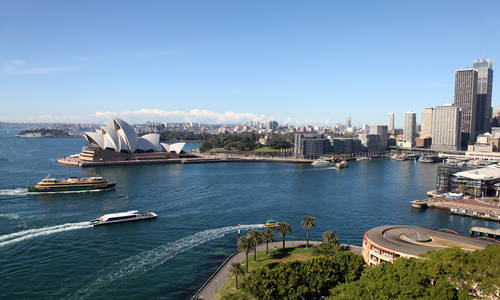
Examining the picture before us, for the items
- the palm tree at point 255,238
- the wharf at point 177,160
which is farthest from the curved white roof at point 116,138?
the palm tree at point 255,238

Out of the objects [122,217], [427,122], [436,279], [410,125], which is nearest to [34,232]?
[122,217]

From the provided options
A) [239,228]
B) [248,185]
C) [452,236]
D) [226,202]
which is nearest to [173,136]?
[248,185]

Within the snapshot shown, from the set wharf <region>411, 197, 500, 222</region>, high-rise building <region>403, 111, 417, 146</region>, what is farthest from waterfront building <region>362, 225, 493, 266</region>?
high-rise building <region>403, 111, 417, 146</region>

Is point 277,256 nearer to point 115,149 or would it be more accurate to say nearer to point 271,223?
point 271,223

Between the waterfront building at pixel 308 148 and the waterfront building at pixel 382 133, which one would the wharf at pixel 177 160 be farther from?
the waterfront building at pixel 382 133

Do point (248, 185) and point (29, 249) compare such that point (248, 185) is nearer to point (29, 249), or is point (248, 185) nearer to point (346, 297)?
point (29, 249)

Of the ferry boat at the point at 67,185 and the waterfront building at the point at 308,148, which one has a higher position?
the waterfront building at the point at 308,148
